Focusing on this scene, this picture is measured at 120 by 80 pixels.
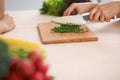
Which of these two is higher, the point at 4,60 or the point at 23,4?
the point at 4,60

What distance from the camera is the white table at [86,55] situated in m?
0.54

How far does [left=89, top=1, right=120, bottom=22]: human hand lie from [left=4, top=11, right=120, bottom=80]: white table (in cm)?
3

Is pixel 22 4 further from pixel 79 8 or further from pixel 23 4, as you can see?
pixel 79 8

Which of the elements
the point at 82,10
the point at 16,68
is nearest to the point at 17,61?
the point at 16,68

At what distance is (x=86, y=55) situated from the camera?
0.66m

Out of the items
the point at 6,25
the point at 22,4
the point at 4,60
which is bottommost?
the point at 22,4

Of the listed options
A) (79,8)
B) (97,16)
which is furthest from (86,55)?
(79,8)

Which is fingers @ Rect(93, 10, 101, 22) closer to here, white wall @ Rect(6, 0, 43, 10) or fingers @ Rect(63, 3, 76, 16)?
fingers @ Rect(63, 3, 76, 16)

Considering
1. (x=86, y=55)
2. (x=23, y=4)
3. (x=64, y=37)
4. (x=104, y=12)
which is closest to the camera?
(x=86, y=55)

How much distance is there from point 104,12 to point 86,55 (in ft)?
1.32

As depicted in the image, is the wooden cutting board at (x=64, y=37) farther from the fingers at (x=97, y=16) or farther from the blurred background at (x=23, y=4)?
the blurred background at (x=23, y=4)

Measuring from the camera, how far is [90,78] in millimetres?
514

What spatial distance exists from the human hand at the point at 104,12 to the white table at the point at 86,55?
3cm

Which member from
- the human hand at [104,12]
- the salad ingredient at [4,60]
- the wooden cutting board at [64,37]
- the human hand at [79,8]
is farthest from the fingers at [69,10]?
A: the salad ingredient at [4,60]
